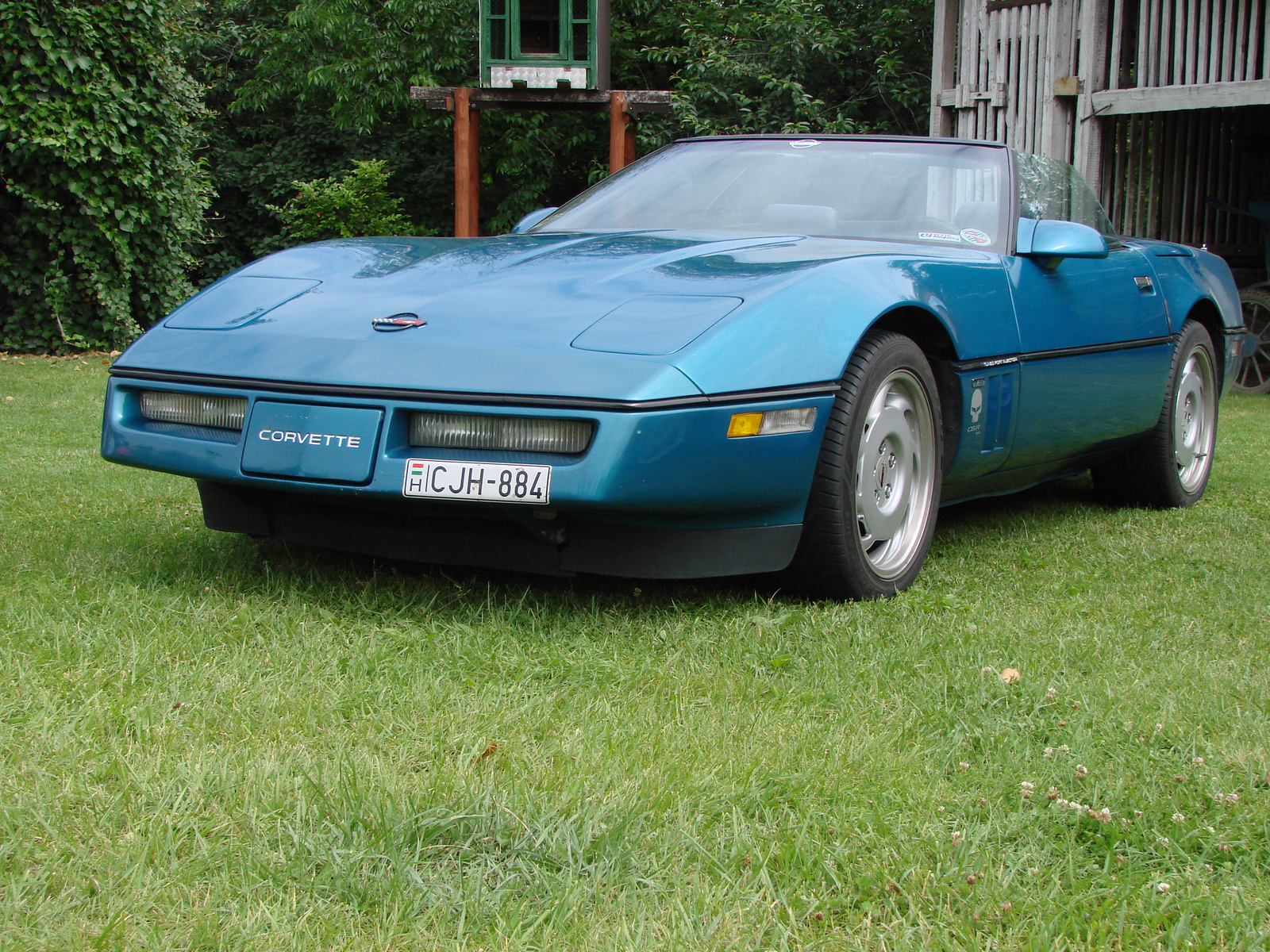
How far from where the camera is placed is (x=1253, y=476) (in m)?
5.79

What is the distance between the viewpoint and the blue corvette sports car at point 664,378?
2.72m

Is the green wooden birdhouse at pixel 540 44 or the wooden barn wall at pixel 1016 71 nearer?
the wooden barn wall at pixel 1016 71

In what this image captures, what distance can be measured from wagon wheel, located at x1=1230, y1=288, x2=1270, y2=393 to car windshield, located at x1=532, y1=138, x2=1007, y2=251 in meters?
7.25

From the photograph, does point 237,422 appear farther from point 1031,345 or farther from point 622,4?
point 622,4

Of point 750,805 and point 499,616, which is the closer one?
point 750,805

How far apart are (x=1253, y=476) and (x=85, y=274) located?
28.6 feet

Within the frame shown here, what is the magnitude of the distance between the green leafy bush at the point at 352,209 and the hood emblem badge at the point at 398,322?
1280cm

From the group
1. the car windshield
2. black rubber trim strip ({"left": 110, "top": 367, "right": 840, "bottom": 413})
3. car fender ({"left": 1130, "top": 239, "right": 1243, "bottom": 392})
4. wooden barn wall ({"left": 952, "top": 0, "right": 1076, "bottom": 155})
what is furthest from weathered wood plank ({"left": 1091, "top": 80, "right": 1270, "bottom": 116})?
black rubber trim strip ({"left": 110, "top": 367, "right": 840, "bottom": 413})

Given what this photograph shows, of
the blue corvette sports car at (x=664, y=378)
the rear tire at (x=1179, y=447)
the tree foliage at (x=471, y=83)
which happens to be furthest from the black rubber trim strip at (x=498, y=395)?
the tree foliage at (x=471, y=83)

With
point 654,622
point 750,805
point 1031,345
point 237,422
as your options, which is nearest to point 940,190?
point 1031,345

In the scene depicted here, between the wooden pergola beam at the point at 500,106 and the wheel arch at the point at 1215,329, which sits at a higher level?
the wooden pergola beam at the point at 500,106

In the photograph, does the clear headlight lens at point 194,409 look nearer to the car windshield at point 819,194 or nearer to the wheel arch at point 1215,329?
the car windshield at point 819,194

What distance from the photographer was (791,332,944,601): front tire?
310 cm

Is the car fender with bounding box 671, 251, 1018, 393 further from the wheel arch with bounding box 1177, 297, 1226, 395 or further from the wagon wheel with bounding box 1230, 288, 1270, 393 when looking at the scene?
the wagon wheel with bounding box 1230, 288, 1270, 393
